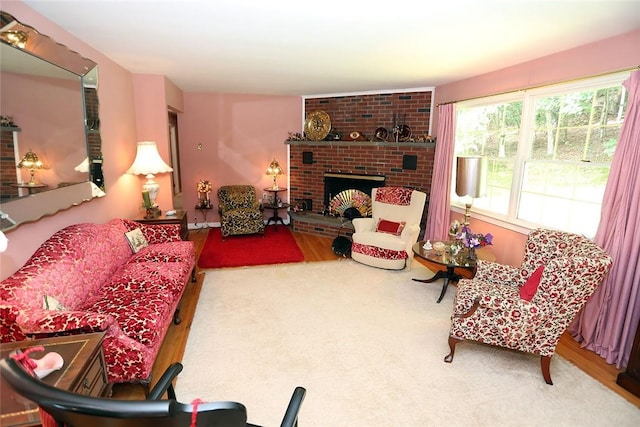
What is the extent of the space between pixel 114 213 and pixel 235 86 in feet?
8.31

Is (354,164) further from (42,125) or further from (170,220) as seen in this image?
(42,125)

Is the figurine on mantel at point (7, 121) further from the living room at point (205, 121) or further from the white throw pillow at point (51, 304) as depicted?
the white throw pillow at point (51, 304)

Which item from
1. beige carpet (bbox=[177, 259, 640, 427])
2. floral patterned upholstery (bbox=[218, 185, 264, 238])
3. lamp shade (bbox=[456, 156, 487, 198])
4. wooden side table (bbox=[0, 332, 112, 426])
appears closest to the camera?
wooden side table (bbox=[0, 332, 112, 426])

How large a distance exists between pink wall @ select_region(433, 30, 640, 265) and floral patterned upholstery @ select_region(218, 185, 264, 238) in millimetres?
3004

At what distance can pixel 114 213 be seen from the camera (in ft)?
11.3

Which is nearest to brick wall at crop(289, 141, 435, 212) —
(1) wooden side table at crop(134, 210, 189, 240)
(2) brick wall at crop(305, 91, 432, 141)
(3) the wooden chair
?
(2) brick wall at crop(305, 91, 432, 141)

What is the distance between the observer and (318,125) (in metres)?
5.67

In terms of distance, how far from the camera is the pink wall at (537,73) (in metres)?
2.47

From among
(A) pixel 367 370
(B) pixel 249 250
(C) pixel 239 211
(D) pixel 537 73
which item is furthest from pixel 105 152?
(D) pixel 537 73

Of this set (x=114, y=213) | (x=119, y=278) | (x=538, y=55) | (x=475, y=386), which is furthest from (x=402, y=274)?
(x=114, y=213)

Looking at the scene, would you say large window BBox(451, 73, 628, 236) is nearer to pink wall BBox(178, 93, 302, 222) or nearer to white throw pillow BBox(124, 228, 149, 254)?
pink wall BBox(178, 93, 302, 222)

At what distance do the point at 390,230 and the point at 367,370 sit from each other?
2227 mm

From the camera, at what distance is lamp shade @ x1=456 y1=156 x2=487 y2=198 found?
3516 mm

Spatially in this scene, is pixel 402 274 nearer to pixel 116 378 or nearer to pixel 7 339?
pixel 116 378
